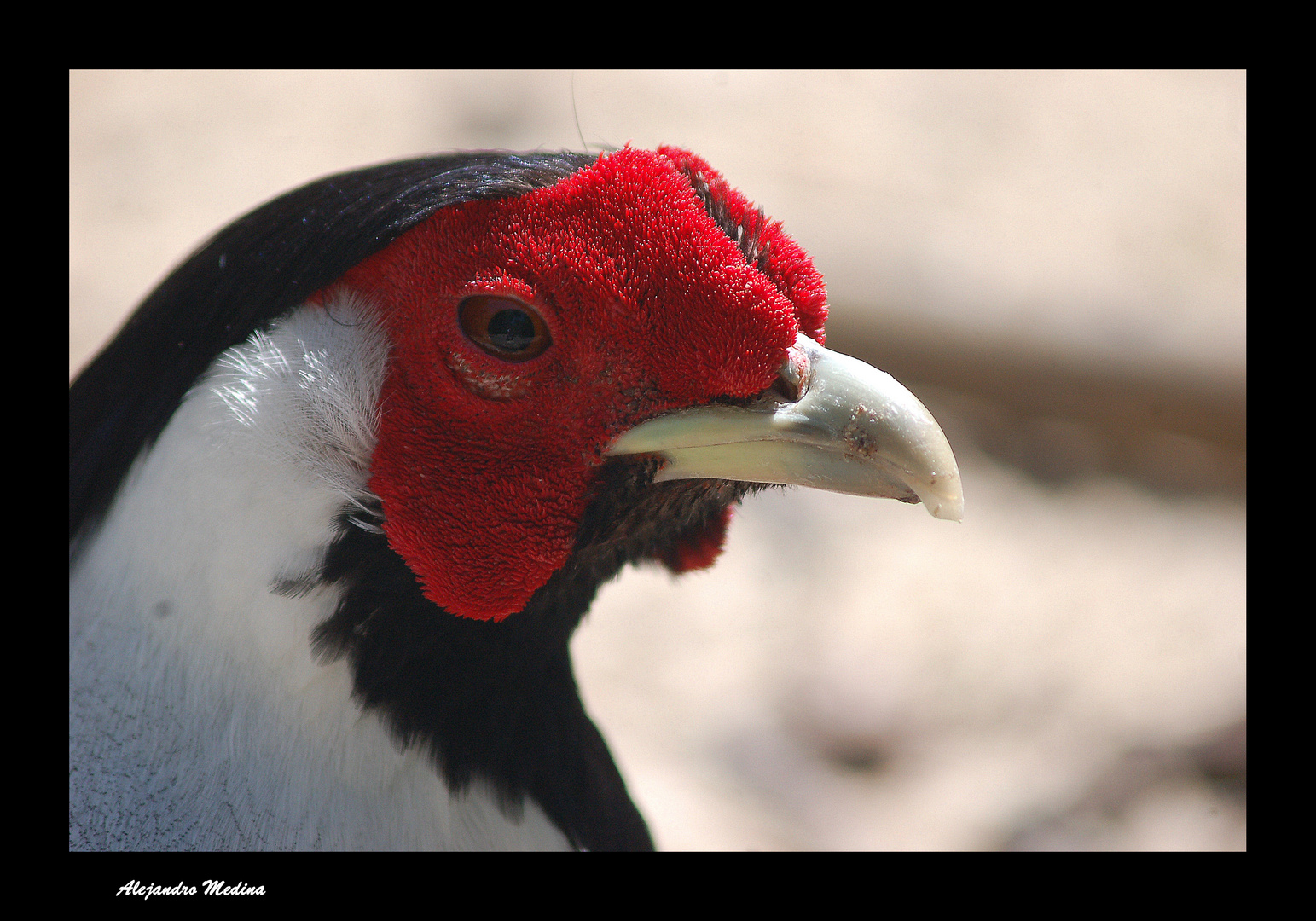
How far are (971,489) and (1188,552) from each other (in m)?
1.07

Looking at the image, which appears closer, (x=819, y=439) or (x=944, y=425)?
(x=819, y=439)

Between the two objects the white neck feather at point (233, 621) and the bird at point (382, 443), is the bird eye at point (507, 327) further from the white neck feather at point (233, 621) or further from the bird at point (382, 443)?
the white neck feather at point (233, 621)

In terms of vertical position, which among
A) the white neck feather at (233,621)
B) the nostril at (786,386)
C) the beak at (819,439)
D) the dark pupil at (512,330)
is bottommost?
the white neck feather at (233,621)

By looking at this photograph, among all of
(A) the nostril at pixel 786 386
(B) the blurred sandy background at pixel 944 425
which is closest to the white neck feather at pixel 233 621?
(A) the nostril at pixel 786 386

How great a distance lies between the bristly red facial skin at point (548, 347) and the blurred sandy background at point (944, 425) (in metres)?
2.12

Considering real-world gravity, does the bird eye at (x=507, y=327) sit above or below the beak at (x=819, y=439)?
above

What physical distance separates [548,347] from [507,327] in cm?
8

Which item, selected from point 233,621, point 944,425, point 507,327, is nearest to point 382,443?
point 507,327

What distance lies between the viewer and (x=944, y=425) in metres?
5.52

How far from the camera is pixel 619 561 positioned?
7.16 feet

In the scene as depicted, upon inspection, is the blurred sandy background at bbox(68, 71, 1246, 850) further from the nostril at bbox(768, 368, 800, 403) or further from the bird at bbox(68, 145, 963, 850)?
the nostril at bbox(768, 368, 800, 403)

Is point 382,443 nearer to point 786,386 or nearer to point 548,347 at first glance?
point 548,347

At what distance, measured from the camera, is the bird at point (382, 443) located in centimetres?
186

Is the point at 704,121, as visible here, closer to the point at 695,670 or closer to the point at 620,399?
the point at 695,670
